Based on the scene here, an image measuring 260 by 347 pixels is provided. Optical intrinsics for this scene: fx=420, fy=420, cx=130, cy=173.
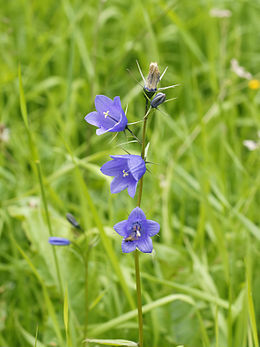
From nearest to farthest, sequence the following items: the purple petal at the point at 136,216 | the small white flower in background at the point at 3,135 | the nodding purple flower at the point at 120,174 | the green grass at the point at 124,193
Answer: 1. the purple petal at the point at 136,216
2. the nodding purple flower at the point at 120,174
3. the green grass at the point at 124,193
4. the small white flower in background at the point at 3,135

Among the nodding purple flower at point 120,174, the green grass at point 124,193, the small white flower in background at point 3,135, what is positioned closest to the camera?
the nodding purple flower at point 120,174

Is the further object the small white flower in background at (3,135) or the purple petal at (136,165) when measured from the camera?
the small white flower in background at (3,135)

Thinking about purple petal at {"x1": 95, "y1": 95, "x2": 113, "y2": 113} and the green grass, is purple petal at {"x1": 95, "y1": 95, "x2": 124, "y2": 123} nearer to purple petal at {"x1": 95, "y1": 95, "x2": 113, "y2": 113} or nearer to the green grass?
purple petal at {"x1": 95, "y1": 95, "x2": 113, "y2": 113}

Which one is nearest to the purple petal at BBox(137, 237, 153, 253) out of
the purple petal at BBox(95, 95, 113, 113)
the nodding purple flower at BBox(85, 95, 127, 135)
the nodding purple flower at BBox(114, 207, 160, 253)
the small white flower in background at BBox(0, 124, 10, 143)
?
the nodding purple flower at BBox(114, 207, 160, 253)

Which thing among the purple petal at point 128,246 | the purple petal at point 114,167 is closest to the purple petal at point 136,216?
the purple petal at point 128,246

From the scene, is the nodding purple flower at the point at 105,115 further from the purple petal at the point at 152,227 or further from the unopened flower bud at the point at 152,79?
the purple petal at the point at 152,227

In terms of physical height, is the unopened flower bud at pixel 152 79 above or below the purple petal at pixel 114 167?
above

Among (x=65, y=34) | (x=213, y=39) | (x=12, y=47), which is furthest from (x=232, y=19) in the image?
(x=12, y=47)

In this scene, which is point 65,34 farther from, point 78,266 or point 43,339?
point 43,339
